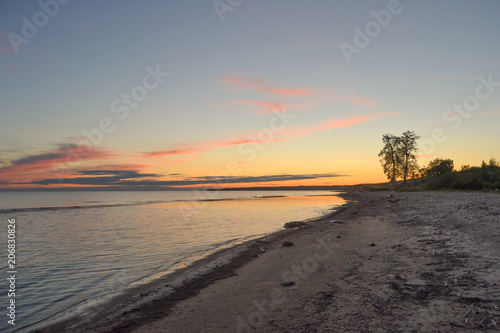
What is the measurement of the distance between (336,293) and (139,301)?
619 centimetres

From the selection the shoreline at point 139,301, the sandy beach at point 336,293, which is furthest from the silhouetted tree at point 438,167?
the shoreline at point 139,301

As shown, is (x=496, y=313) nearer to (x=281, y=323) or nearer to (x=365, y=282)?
(x=365, y=282)

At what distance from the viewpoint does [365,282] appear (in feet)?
28.1

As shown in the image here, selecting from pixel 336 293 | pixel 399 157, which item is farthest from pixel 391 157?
pixel 336 293

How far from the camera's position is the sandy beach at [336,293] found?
6113 millimetres

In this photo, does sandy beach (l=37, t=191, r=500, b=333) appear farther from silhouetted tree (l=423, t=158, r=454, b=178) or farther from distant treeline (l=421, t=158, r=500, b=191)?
silhouetted tree (l=423, t=158, r=454, b=178)

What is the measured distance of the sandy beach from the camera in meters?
6.11

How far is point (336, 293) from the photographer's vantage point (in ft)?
26.4

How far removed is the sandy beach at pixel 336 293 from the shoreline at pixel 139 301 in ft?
0.13

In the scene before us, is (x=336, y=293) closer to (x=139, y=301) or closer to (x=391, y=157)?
(x=139, y=301)

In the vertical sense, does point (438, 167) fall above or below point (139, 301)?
above

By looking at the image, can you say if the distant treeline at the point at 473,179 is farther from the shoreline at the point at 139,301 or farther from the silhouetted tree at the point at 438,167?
the shoreline at the point at 139,301

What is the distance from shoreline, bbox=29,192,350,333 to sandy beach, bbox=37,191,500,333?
1.5 inches

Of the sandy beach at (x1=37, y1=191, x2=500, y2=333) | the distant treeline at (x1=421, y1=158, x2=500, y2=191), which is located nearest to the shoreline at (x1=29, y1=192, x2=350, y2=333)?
the sandy beach at (x1=37, y1=191, x2=500, y2=333)
